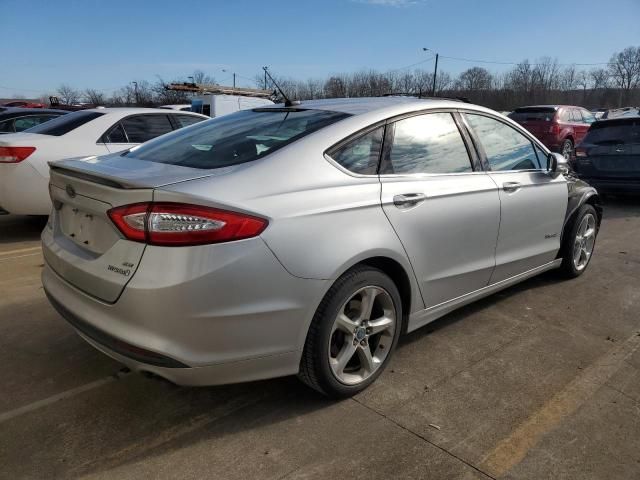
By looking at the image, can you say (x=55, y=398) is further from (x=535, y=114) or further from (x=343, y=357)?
A: (x=535, y=114)

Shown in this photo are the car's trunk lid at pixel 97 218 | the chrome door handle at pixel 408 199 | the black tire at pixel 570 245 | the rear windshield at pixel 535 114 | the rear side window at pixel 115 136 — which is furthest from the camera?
the rear windshield at pixel 535 114

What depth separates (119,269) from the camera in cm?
221

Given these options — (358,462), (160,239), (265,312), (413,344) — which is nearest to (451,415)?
(358,462)

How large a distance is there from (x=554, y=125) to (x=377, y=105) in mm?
13267

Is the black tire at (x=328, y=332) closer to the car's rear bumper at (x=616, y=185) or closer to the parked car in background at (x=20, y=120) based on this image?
the car's rear bumper at (x=616, y=185)

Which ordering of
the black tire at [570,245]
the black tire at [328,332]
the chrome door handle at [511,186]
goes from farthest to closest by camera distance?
the black tire at [570,245], the chrome door handle at [511,186], the black tire at [328,332]

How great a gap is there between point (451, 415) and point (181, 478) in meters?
1.34

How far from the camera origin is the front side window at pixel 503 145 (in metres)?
3.61

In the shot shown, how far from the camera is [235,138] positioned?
9.68ft

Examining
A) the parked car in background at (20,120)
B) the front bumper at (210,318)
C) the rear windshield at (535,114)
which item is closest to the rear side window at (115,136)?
the parked car in background at (20,120)

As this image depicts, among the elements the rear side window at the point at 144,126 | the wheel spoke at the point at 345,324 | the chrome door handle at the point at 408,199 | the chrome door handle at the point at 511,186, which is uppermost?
the rear side window at the point at 144,126

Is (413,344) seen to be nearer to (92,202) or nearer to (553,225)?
(553,225)

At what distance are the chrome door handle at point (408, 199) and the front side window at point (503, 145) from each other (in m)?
0.93

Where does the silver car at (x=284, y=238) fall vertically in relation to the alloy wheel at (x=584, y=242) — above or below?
above
